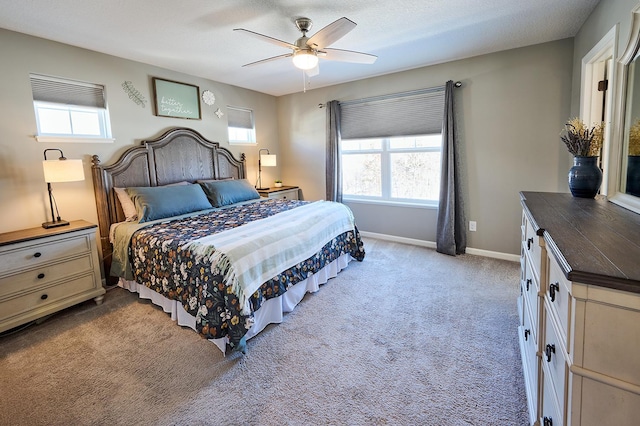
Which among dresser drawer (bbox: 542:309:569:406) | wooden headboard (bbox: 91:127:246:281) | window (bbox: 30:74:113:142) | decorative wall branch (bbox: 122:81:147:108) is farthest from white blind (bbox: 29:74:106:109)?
dresser drawer (bbox: 542:309:569:406)

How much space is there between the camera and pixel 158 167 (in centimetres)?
371

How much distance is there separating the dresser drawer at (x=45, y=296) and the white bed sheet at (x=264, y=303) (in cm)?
39

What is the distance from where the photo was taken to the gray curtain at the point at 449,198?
148 inches

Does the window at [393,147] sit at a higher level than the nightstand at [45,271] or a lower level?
higher

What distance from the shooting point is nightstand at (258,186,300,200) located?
4.74 m

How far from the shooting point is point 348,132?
471 centimetres

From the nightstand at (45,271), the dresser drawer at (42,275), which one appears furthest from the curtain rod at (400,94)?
the dresser drawer at (42,275)

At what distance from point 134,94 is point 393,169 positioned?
11.3ft

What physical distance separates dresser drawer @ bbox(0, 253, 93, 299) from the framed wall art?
195cm

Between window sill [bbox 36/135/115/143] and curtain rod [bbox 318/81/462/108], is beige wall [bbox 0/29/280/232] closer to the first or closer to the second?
window sill [bbox 36/135/115/143]

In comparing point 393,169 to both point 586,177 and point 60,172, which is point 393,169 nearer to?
point 586,177

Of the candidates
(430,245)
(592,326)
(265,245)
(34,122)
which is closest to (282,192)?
(430,245)

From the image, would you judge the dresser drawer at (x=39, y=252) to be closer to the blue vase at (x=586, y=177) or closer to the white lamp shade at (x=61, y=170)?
the white lamp shade at (x=61, y=170)

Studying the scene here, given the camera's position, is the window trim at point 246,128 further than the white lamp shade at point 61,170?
Yes
